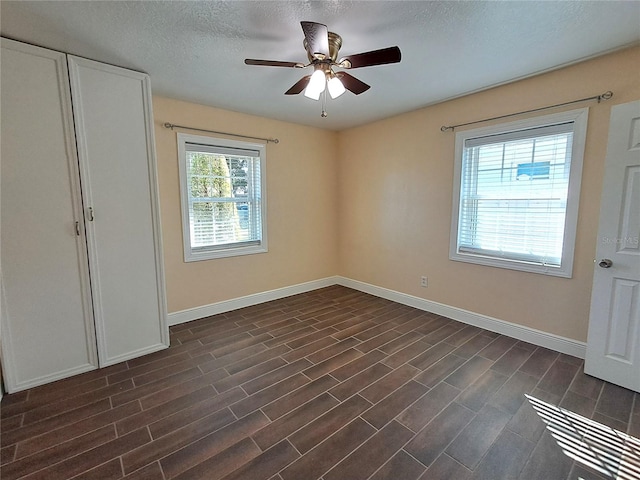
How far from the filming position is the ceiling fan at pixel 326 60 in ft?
5.41

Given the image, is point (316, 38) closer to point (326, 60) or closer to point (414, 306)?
point (326, 60)

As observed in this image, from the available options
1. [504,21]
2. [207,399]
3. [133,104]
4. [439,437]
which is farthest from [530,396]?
[133,104]

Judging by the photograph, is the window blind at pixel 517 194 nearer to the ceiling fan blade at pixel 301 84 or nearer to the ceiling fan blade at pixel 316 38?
the ceiling fan blade at pixel 301 84

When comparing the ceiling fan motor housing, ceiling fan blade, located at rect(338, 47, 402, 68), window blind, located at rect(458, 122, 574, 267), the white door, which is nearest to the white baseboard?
the white door

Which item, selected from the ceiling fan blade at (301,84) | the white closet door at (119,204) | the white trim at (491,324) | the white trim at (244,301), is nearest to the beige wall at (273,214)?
the white trim at (244,301)

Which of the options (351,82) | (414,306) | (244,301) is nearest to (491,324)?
(414,306)

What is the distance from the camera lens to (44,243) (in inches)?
85.5

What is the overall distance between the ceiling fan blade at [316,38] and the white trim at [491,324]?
298cm

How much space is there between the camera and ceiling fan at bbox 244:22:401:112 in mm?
1649

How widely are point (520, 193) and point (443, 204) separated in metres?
0.78

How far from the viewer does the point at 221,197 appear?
3.63m

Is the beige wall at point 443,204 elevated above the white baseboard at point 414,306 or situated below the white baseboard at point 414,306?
above

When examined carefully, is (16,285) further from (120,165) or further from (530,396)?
(530,396)

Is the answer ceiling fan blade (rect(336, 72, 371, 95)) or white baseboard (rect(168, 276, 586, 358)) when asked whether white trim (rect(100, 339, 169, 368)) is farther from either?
ceiling fan blade (rect(336, 72, 371, 95))
